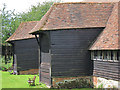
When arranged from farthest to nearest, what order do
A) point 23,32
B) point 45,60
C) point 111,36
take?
point 23,32, point 45,60, point 111,36

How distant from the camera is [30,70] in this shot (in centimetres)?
2592

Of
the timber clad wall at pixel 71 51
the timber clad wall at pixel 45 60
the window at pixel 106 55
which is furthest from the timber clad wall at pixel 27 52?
the window at pixel 106 55

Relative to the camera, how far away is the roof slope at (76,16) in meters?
17.2

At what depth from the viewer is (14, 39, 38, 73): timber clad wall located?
2566 cm

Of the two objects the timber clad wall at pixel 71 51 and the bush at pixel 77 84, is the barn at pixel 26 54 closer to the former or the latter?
the timber clad wall at pixel 71 51

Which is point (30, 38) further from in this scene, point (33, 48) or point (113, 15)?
point (113, 15)

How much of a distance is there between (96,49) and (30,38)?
1204 cm

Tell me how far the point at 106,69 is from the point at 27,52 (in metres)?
13.0

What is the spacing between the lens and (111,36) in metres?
15.6

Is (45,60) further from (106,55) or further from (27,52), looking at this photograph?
(27,52)

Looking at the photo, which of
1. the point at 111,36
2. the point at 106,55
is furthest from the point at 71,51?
the point at 111,36

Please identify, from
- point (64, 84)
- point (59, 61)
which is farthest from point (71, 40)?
point (64, 84)

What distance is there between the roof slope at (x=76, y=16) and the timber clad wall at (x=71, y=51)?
0.55 meters

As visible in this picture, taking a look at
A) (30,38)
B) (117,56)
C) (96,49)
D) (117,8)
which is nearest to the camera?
(117,56)
